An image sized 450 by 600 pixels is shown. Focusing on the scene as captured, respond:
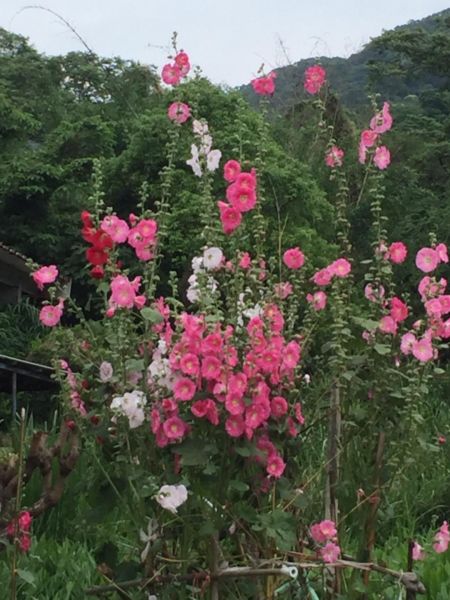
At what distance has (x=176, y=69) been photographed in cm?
291

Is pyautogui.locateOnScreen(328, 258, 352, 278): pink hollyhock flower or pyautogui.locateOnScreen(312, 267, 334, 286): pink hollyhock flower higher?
pyautogui.locateOnScreen(328, 258, 352, 278): pink hollyhock flower

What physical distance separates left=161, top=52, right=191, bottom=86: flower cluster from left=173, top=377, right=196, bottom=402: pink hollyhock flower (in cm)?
96

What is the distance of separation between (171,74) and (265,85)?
0.94 feet

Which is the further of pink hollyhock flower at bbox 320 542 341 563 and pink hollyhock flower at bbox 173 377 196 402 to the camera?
pink hollyhock flower at bbox 320 542 341 563

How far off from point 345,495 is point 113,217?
1.12m

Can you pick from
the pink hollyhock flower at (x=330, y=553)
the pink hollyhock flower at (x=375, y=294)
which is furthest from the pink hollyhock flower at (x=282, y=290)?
the pink hollyhock flower at (x=330, y=553)

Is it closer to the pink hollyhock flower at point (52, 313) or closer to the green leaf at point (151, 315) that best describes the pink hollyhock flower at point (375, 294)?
the green leaf at point (151, 315)

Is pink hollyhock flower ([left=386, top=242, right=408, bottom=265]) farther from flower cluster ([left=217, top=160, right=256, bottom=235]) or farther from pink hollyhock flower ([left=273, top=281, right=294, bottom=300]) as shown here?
flower cluster ([left=217, top=160, right=256, bottom=235])

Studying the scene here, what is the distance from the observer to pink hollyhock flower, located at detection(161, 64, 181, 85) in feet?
9.49

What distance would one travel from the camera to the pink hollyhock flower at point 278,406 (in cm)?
255

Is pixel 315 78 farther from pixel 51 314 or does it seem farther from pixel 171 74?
pixel 51 314

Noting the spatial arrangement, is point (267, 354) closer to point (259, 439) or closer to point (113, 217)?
point (259, 439)

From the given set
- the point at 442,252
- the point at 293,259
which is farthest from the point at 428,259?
the point at 293,259

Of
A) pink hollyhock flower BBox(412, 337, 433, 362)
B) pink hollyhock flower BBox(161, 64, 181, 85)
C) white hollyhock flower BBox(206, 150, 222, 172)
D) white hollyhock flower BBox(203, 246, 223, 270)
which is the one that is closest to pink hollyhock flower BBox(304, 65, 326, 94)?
pink hollyhock flower BBox(161, 64, 181, 85)
